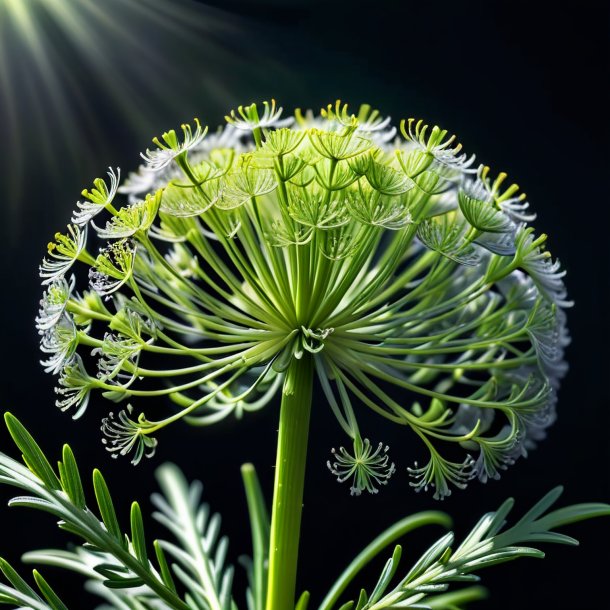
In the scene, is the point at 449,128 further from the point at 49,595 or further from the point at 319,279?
the point at 49,595

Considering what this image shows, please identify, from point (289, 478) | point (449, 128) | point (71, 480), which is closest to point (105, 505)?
point (71, 480)

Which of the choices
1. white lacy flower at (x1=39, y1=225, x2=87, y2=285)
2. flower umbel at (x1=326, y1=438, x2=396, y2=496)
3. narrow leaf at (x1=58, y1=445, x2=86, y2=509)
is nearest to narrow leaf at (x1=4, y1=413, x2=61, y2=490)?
narrow leaf at (x1=58, y1=445, x2=86, y2=509)

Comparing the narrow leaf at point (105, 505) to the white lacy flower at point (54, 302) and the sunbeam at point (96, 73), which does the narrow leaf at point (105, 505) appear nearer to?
the white lacy flower at point (54, 302)

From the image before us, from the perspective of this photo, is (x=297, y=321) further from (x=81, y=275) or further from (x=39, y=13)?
(x=39, y=13)

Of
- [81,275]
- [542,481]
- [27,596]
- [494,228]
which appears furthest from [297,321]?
[542,481]

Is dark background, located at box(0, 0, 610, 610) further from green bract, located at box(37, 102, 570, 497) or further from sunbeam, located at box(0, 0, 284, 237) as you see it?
green bract, located at box(37, 102, 570, 497)

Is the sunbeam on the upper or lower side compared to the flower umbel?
upper
